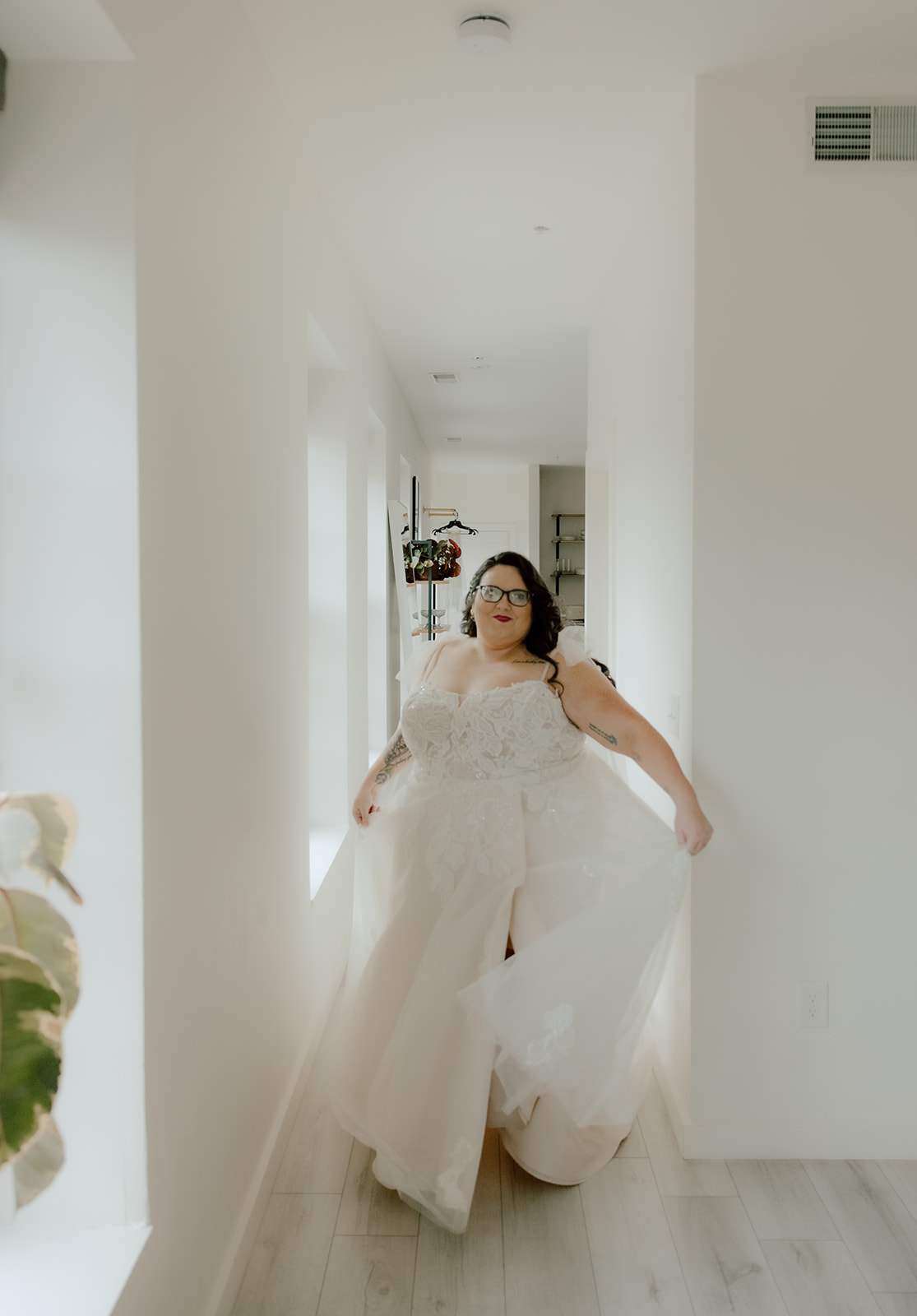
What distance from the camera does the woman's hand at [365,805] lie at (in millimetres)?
2664

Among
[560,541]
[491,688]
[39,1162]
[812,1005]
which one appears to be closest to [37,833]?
[39,1162]

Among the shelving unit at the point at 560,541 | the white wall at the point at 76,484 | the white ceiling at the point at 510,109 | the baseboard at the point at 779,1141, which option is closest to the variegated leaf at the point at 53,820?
the white wall at the point at 76,484

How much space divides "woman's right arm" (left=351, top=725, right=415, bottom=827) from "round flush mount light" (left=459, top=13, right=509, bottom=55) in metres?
1.71

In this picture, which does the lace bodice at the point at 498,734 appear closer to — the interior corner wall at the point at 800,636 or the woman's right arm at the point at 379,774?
the woman's right arm at the point at 379,774

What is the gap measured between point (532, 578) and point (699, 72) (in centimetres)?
134

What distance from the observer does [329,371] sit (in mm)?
3625

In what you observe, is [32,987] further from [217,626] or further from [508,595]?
[508,595]

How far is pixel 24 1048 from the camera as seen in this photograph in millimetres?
791

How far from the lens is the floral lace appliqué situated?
210cm

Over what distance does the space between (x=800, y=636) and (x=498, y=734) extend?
83 centimetres

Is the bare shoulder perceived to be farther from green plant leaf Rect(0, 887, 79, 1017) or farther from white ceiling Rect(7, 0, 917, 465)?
green plant leaf Rect(0, 887, 79, 1017)

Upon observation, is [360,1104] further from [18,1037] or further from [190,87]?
[190,87]

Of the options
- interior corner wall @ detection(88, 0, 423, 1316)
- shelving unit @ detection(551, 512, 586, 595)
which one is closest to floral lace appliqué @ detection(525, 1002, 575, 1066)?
interior corner wall @ detection(88, 0, 423, 1316)

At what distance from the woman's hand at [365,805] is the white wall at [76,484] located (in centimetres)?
126
